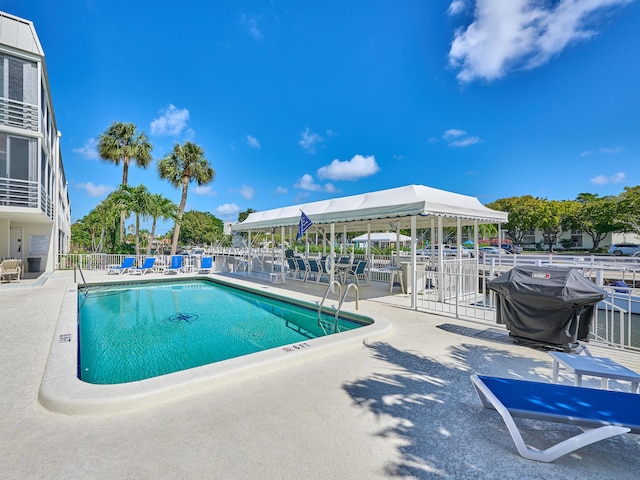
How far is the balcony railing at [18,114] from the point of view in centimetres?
1126

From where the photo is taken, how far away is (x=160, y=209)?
66.3ft

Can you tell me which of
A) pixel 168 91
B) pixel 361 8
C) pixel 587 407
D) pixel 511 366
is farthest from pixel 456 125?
pixel 587 407

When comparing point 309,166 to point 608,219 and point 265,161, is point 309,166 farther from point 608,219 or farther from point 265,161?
point 608,219

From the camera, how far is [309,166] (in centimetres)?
3644

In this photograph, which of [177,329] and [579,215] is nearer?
[177,329]

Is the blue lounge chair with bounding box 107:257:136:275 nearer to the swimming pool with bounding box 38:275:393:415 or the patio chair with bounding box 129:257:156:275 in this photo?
the patio chair with bounding box 129:257:156:275

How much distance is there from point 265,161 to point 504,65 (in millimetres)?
25980

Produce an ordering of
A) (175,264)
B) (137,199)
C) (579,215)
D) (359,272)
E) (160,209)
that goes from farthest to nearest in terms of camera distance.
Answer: (579,215), (160,209), (137,199), (175,264), (359,272)

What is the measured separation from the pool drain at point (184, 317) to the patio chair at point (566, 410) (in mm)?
7015

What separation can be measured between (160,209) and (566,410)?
21859 mm

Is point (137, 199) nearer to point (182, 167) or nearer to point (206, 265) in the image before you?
point (182, 167)

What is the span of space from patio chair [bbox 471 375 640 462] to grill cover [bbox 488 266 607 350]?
6.61 ft

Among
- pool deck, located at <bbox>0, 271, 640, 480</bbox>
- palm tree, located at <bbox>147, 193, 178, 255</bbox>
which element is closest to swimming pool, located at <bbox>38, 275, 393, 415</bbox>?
pool deck, located at <bbox>0, 271, 640, 480</bbox>

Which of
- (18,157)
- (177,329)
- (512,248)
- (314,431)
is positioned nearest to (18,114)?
(18,157)
